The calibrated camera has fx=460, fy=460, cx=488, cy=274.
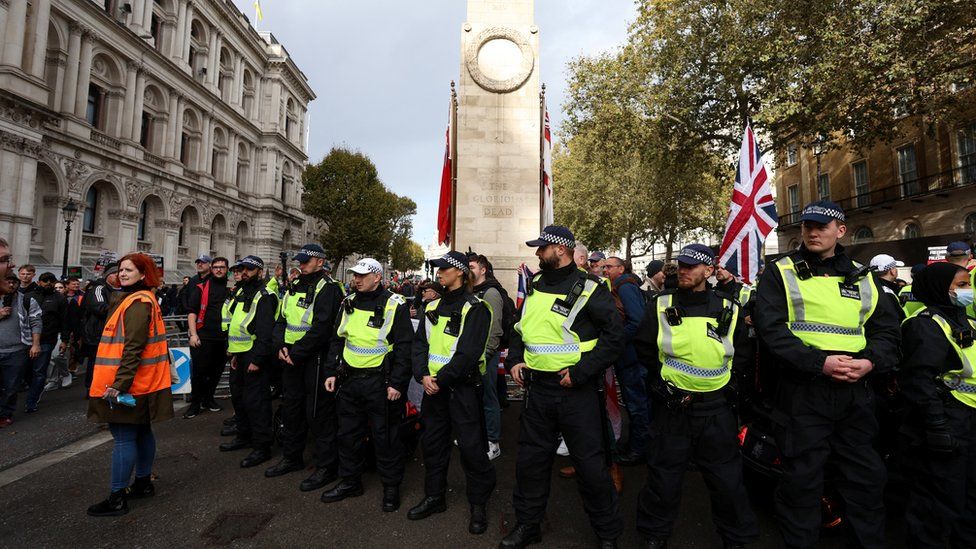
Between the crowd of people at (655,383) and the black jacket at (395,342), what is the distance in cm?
2

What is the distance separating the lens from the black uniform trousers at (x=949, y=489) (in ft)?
9.11

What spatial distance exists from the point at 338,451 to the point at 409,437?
77 cm

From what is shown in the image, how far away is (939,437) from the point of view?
2.67 m

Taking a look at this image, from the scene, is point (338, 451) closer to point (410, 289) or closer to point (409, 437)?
point (409, 437)

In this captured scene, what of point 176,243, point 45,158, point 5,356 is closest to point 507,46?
point 5,356

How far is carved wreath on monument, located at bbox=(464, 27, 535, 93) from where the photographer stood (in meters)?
9.23

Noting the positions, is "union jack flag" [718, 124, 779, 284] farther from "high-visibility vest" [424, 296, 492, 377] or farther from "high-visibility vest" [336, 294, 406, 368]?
"high-visibility vest" [336, 294, 406, 368]

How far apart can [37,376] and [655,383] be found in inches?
330

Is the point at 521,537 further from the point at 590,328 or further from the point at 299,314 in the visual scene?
the point at 299,314

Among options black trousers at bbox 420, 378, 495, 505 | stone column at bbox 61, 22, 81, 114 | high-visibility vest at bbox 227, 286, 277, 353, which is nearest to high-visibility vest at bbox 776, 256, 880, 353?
black trousers at bbox 420, 378, 495, 505

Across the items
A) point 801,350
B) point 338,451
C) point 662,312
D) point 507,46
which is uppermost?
point 507,46

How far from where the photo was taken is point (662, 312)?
311cm

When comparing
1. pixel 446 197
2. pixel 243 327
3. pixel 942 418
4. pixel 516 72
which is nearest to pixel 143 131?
pixel 446 197

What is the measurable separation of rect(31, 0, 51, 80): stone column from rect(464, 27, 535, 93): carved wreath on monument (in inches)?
829
